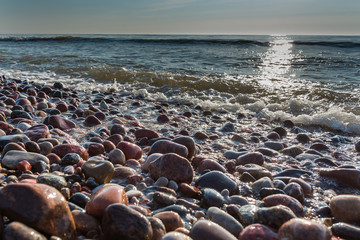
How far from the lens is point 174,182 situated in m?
2.07

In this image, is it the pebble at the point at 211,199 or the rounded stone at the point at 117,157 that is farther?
the rounded stone at the point at 117,157

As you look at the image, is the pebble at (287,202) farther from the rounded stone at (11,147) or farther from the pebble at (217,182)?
the rounded stone at (11,147)

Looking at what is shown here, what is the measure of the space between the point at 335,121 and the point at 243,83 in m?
3.21

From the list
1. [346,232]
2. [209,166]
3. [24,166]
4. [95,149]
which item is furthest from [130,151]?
[346,232]

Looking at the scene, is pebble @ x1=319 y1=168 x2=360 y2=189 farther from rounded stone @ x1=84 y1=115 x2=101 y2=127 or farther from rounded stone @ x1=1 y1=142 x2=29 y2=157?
rounded stone @ x1=84 y1=115 x2=101 y2=127

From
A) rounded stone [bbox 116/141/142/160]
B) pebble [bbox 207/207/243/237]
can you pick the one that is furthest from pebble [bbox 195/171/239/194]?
rounded stone [bbox 116/141/142/160]

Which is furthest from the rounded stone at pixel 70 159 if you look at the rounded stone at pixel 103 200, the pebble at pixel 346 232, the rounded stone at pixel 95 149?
the pebble at pixel 346 232

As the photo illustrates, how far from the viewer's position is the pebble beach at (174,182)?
1.27m

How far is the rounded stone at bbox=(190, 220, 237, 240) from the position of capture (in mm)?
1320

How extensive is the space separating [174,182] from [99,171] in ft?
1.81

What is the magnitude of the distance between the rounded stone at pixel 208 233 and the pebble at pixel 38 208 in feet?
1.93

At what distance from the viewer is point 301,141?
3559 millimetres

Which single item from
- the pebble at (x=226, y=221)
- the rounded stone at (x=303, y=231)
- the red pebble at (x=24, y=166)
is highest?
the red pebble at (x=24, y=166)

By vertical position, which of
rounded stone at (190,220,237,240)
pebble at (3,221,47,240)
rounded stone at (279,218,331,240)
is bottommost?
Result: rounded stone at (190,220,237,240)
